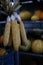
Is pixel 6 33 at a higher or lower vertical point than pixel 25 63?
higher

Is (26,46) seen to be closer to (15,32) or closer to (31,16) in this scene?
(15,32)

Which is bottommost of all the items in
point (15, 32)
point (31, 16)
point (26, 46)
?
point (26, 46)

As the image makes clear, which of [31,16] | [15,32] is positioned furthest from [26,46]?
[31,16]

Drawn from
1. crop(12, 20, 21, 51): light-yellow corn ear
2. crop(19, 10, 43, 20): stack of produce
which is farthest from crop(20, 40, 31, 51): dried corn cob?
crop(19, 10, 43, 20): stack of produce

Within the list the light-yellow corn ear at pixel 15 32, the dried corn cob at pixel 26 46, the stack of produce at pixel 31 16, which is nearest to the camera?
the light-yellow corn ear at pixel 15 32

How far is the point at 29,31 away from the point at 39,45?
28 cm

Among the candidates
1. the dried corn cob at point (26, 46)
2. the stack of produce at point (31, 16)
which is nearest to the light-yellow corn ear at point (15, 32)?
the dried corn cob at point (26, 46)

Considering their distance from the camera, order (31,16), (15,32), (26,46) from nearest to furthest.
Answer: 1. (15,32)
2. (26,46)
3. (31,16)

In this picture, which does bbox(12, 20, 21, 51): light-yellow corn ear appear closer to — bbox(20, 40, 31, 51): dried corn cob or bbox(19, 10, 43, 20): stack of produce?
bbox(20, 40, 31, 51): dried corn cob

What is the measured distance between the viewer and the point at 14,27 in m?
1.10

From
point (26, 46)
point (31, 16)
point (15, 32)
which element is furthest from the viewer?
point (31, 16)

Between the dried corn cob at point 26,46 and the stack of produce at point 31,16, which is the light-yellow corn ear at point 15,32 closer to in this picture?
the dried corn cob at point 26,46

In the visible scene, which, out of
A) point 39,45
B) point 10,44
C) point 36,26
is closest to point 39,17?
point 36,26

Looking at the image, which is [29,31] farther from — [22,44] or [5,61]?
[5,61]
